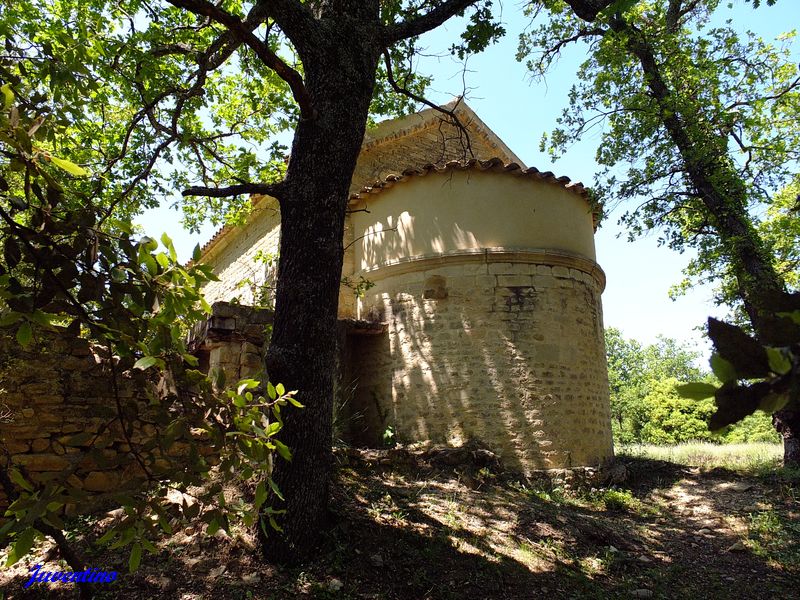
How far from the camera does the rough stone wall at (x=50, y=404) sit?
191 inches

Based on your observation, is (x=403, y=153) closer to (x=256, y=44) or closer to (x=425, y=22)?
(x=425, y=22)

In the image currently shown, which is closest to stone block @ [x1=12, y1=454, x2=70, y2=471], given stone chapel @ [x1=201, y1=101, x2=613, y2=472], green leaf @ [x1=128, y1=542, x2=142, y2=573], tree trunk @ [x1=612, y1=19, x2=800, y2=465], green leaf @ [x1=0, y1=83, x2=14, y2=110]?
stone chapel @ [x1=201, y1=101, x2=613, y2=472]

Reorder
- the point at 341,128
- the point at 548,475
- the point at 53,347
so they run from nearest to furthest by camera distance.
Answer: the point at 341,128, the point at 53,347, the point at 548,475

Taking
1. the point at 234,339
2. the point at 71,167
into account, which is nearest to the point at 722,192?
the point at 234,339

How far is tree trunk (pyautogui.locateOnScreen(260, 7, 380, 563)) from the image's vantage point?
13.0 feet

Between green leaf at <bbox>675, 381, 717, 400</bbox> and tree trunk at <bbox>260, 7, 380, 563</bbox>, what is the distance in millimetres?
3170

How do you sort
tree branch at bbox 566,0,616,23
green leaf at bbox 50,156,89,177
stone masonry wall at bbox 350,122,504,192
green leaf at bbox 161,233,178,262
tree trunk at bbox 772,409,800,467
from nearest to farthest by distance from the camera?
green leaf at bbox 50,156,89,177 < green leaf at bbox 161,233,178,262 < tree branch at bbox 566,0,616,23 < tree trunk at bbox 772,409,800,467 < stone masonry wall at bbox 350,122,504,192

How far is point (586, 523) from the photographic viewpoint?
596 centimetres

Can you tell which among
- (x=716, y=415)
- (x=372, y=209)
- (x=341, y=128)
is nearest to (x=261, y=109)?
(x=372, y=209)

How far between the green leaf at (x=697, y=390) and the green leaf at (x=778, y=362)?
117mm

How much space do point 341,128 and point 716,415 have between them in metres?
3.88

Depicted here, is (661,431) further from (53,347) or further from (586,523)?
(53,347)

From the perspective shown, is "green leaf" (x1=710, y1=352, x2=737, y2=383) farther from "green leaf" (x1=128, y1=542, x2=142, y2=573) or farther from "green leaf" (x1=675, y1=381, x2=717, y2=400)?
"green leaf" (x1=128, y1=542, x2=142, y2=573)

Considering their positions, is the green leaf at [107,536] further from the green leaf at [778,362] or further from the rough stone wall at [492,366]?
the rough stone wall at [492,366]
